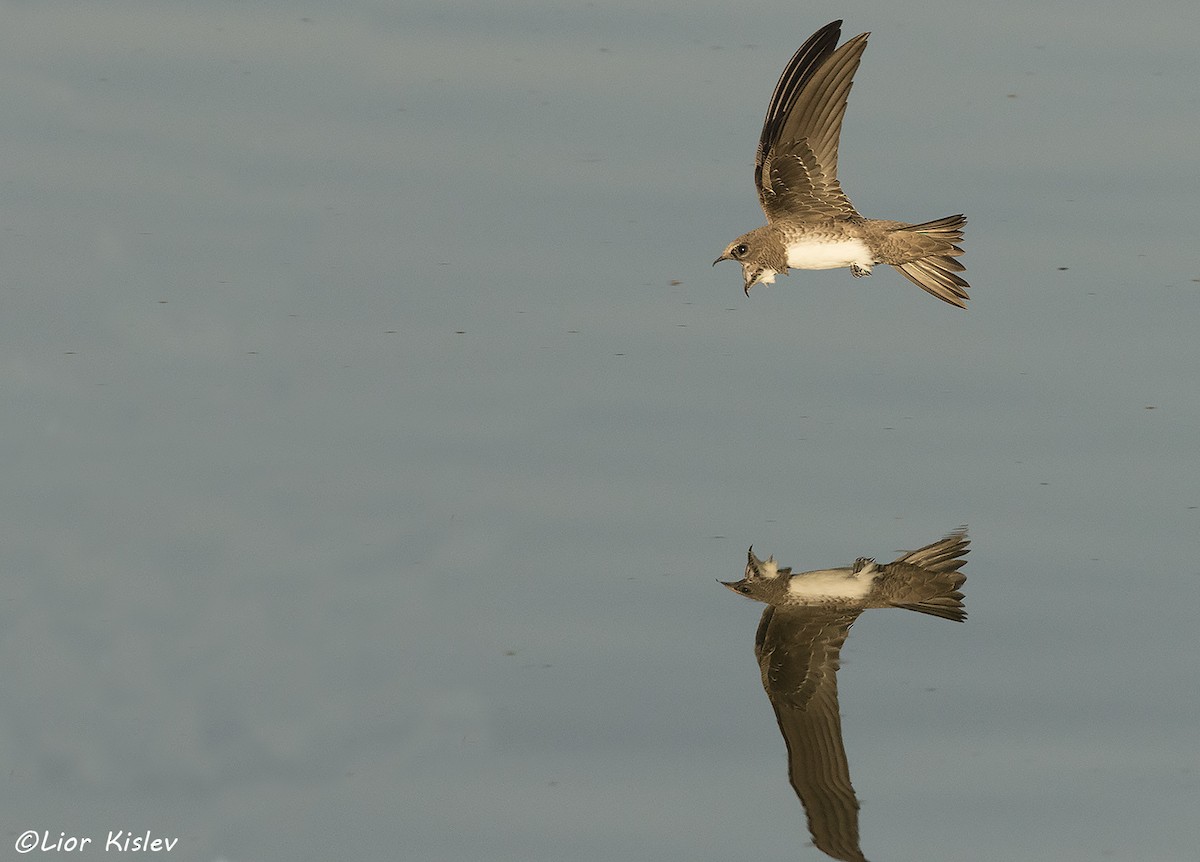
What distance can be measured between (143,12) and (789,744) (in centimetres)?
805

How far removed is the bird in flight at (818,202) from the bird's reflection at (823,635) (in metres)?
1.77

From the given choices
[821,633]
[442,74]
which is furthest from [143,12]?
[821,633]

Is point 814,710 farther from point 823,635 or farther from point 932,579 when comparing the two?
point 932,579

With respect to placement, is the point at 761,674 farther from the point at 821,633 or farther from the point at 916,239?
the point at 916,239

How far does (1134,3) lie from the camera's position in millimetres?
14430

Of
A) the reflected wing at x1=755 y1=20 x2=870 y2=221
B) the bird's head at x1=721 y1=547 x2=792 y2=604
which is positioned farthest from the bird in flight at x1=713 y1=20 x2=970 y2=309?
the bird's head at x1=721 y1=547 x2=792 y2=604

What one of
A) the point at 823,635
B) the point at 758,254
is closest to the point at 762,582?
the point at 823,635

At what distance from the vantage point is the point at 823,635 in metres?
8.79

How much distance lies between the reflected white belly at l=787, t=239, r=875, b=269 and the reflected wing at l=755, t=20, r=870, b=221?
0.14m

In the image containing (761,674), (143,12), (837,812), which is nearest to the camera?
(837,812)

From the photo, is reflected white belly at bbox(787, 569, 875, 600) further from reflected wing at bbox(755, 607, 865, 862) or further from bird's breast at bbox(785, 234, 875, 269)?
bird's breast at bbox(785, 234, 875, 269)

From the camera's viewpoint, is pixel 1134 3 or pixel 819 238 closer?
pixel 819 238

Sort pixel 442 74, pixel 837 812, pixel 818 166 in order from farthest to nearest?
pixel 442 74 < pixel 818 166 < pixel 837 812

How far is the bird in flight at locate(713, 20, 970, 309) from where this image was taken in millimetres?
10469
